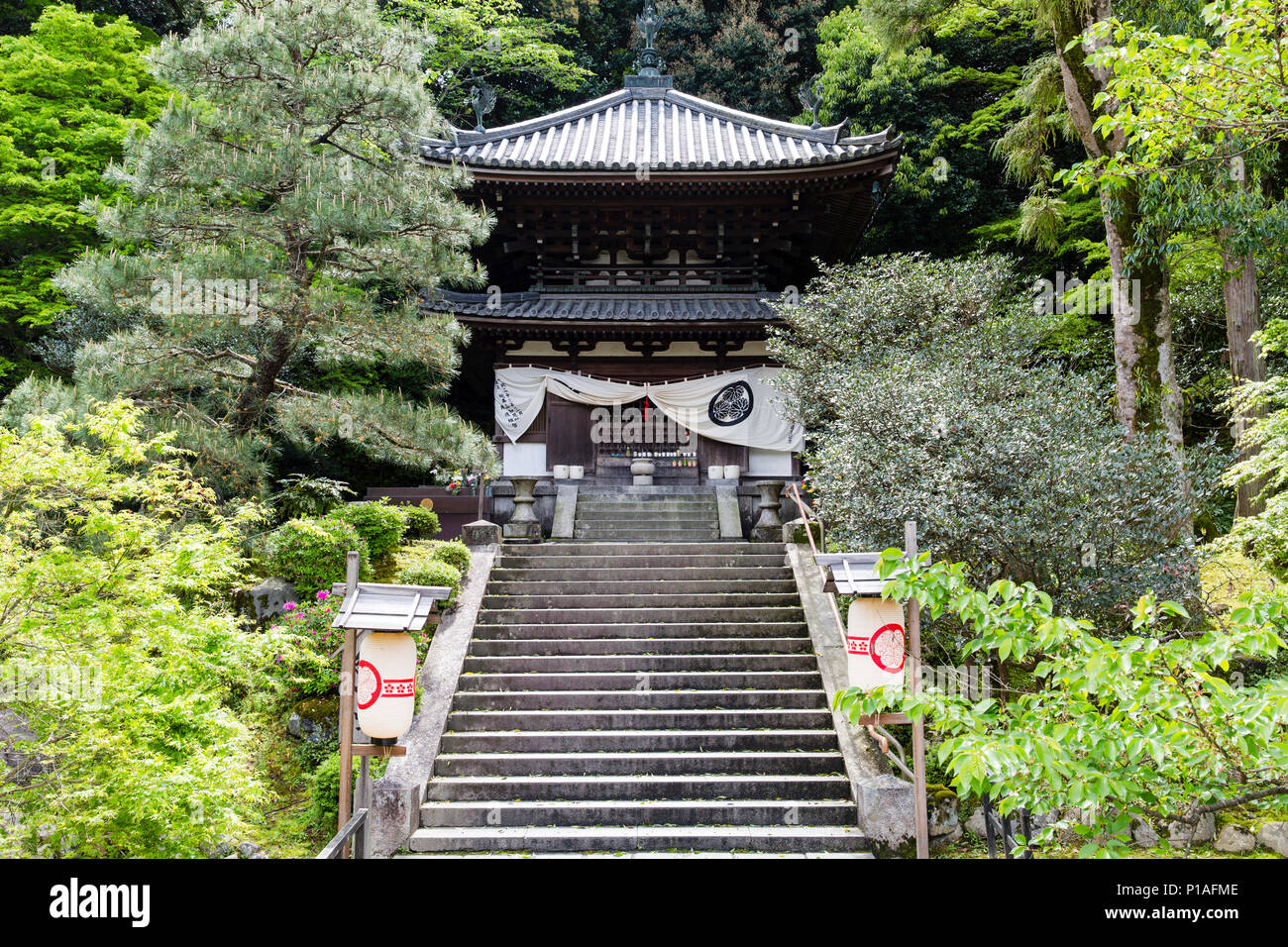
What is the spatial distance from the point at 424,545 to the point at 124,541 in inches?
201

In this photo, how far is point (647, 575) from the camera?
10297mm

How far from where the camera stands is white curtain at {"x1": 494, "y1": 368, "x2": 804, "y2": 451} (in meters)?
13.8

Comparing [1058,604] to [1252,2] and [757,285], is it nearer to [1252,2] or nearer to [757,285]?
[1252,2]

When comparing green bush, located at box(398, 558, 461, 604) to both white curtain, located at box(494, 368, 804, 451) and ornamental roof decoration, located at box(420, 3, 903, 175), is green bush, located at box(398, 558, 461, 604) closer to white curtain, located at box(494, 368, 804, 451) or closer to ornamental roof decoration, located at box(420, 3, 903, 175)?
white curtain, located at box(494, 368, 804, 451)

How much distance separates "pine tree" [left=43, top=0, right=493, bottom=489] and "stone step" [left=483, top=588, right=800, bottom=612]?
193cm

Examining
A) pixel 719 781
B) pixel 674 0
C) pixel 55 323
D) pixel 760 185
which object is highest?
pixel 674 0

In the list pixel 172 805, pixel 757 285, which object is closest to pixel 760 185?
pixel 757 285

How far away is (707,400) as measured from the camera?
13914mm

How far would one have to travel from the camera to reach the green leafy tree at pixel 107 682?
4.46m

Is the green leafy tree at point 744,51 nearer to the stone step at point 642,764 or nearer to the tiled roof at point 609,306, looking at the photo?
the tiled roof at point 609,306

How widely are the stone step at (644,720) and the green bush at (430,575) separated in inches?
57.7

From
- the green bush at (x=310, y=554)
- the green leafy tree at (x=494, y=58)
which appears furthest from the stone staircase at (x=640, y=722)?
the green leafy tree at (x=494, y=58)

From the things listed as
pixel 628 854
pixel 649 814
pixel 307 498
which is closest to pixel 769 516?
pixel 649 814

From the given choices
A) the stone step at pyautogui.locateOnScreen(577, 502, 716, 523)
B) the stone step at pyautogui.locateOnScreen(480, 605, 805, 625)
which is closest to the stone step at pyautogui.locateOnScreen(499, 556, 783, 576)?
the stone step at pyautogui.locateOnScreen(480, 605, 805, 625)
